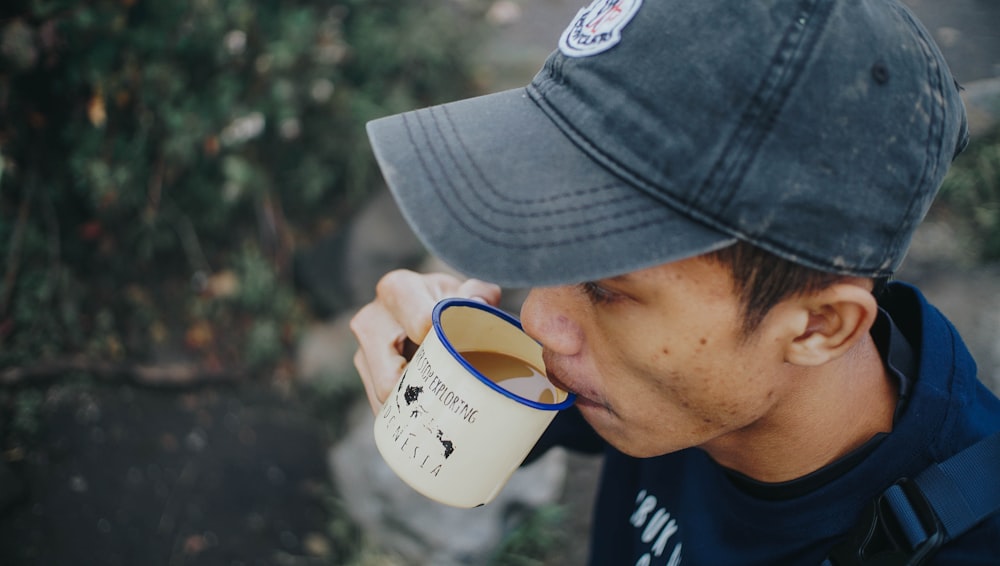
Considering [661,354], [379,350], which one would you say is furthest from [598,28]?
[379,350]

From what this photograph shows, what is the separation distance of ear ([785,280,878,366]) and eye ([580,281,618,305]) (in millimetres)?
283

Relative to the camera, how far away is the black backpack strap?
1206 mm

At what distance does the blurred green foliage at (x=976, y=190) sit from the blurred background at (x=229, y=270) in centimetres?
1

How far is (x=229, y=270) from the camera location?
402 centimetres

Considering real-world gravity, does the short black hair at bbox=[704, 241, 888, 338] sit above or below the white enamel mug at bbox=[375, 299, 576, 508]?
above

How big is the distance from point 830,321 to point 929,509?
332 mm

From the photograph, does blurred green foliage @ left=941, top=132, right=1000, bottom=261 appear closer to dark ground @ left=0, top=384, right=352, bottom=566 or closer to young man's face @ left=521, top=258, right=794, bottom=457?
young man's face @ left=521, top=258, right=794, bottom=457

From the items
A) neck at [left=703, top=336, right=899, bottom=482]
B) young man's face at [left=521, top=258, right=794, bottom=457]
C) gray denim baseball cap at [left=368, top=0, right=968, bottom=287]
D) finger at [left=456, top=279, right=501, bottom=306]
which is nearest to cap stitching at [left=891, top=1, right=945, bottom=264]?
gray denim baseball cap at [left=368, top=0, right=968, bottom=287]

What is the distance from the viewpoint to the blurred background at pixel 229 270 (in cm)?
331

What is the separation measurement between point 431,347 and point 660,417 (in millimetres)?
427

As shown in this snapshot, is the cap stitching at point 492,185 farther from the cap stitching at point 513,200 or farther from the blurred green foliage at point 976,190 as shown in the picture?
the blurred green foliage at point 976,190

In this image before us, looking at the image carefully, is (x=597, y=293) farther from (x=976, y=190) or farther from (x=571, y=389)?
(x=976, y=190)

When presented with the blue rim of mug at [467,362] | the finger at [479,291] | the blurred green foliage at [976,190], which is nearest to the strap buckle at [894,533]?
the blue rim of mug at [467,362]

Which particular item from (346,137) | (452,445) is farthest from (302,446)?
(452,445)
